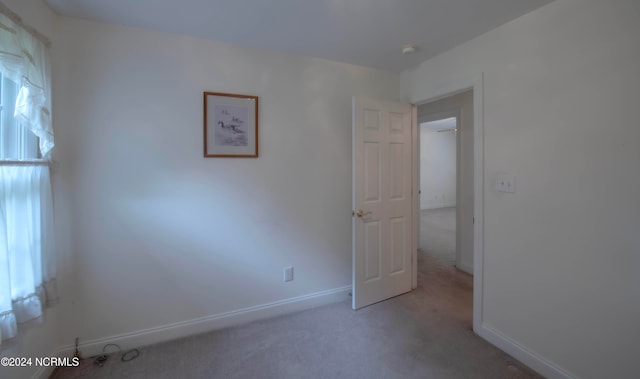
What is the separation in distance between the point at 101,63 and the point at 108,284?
1.60 m

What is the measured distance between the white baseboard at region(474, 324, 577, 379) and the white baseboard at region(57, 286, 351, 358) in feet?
4.04

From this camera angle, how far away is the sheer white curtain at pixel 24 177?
1282 millimetres

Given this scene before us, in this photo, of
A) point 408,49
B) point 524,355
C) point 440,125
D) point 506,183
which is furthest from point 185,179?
point 440,125

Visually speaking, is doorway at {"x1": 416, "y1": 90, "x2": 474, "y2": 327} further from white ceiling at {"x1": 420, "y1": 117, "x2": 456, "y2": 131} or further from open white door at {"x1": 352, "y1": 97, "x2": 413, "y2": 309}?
white ceiling at {"x1": 420, "y1": 117, "x2": 456, "y2": 131}

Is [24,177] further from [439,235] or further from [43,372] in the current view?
[439,235]

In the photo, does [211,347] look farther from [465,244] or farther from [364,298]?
[465,244]

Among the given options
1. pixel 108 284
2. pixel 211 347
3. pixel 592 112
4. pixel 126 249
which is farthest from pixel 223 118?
pixel 592 112

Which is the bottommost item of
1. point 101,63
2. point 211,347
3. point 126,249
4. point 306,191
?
point 211,347

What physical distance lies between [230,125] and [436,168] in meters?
7.67

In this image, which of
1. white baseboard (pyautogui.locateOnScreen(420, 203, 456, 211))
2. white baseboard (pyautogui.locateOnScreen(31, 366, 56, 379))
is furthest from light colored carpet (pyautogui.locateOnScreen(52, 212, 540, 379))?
white baseboard (pyautogui.locateOnScreen(420, 203, 456, 211))

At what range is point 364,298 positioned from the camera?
256cm

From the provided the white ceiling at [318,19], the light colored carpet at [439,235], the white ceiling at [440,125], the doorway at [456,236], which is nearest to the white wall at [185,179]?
the white ceiling at [318,19]

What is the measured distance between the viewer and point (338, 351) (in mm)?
1939

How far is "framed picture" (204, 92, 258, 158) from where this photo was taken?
85.3 inches
